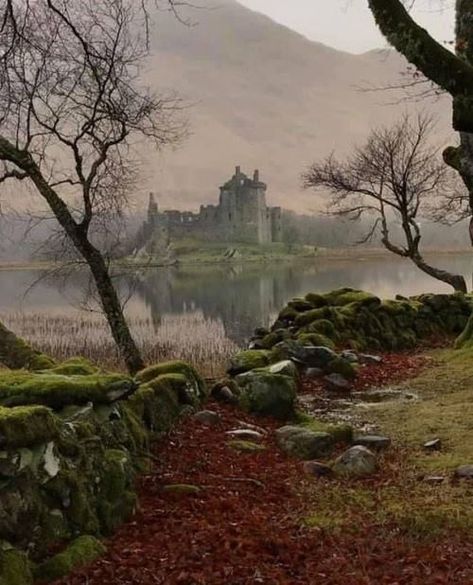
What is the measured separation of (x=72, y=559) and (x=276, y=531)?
137cm

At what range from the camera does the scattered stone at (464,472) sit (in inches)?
212

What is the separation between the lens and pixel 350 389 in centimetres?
934

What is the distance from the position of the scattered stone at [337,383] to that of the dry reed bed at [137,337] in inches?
200

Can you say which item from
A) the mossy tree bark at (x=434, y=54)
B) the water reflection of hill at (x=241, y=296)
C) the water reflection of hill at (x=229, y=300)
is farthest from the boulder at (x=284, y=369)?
the water reflection of hill at (x=229, y=300)

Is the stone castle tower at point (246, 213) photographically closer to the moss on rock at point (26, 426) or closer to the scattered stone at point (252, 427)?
the scattered stone at point (252, 427)

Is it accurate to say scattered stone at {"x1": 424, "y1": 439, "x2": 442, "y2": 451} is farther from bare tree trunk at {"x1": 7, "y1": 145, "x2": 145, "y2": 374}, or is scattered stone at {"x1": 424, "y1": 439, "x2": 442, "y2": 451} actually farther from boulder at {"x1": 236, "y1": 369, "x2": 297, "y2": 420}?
bare tree trunk at {"x1": 7, "y1": 145, "x2": 145, "y2": 374}

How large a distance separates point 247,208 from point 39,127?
10032cm

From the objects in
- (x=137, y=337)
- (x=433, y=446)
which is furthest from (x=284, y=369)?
(x=137, y=337)

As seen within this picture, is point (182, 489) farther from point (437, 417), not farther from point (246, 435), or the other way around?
point (437, 417)

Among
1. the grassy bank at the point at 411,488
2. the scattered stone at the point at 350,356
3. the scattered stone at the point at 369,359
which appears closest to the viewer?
the grassy bank at the point at 411,488

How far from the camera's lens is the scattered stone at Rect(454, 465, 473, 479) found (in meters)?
5.37

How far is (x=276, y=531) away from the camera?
14.5 feet

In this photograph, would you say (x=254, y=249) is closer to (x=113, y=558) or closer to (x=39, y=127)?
(x=39, y=127)

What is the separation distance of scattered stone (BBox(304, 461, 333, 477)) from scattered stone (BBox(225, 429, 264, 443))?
3.30 feet
